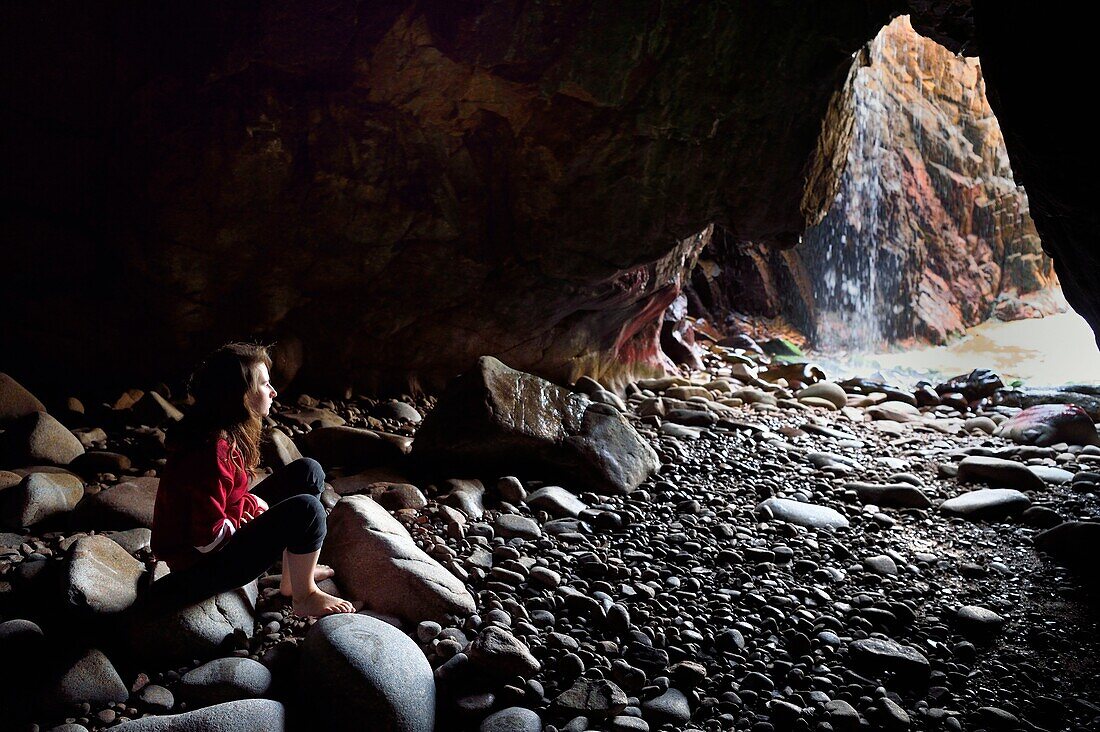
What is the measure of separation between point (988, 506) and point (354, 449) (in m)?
4.17

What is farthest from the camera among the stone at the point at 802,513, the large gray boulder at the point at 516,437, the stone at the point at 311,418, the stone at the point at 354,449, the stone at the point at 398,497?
the stone at the point at 311,418

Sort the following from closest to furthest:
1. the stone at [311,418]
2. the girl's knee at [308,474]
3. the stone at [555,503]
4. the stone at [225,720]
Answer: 1. the stone at [225,720]
2. the girl's knee at [308,474]
3. the stone at [555,503]
4. the stone at [311,418]

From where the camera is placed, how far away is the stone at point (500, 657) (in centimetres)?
226

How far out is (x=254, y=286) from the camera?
531 centimetres

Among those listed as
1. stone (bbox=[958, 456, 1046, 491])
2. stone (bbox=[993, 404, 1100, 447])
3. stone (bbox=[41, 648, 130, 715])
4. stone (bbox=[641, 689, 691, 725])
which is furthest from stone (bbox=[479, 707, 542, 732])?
stone (bbox=[993, 404, 1100, 447])

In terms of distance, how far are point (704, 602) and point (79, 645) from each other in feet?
7.64

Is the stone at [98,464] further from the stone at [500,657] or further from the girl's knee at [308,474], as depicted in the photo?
the stone at [500,657]

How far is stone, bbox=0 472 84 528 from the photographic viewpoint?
3025 mm

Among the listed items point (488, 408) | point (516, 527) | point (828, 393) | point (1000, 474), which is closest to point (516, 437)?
point (488, 408)

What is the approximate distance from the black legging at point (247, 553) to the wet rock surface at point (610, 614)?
83 mm

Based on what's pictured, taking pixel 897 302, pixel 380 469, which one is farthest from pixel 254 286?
pixel 897 302

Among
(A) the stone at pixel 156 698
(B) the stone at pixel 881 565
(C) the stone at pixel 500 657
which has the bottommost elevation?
(A) the stone at pixel 156 698

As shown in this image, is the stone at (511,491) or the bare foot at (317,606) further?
the stone at (511,491)

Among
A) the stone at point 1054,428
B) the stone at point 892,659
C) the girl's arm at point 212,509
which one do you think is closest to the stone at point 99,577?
the girl's arm at point 212,509
